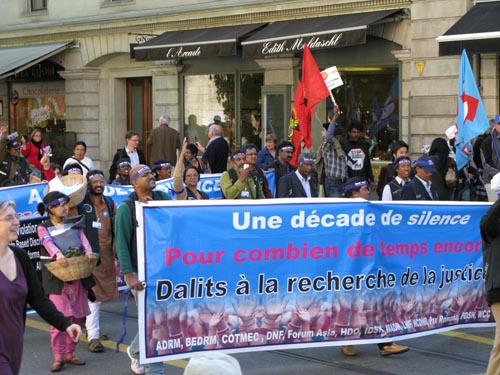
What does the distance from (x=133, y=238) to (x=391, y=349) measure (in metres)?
2.61

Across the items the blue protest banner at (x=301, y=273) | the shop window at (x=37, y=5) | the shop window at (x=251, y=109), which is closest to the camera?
the blue protest banner at (x=301, y=273)

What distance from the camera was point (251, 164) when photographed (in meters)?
11.5

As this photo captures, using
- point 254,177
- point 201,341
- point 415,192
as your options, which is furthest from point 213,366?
point 254,177

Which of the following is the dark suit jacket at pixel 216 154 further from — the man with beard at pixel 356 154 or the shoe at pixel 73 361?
the shoe at pixel 73 361

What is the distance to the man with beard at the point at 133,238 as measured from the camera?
24.6 feet

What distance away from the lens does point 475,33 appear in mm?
15188

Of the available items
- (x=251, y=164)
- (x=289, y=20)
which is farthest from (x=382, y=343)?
(x=289, y=20)

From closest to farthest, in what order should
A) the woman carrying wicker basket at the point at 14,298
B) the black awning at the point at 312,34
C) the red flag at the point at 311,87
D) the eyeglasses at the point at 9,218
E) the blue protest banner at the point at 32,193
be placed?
the woman carrying wicker basket at the point at 14,298 → the eyeglasses at the point at 9,218 → the blue protest banner at the point at 32,193 → the red flag at the point at 311,87 → the black awning at the point at 312,34

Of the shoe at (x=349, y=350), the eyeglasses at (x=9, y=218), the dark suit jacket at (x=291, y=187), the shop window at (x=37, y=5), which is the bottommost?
the shoe at (x=349, y=350)

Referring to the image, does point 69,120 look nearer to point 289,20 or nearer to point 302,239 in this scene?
point 289,20

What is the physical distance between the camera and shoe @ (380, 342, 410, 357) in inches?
341

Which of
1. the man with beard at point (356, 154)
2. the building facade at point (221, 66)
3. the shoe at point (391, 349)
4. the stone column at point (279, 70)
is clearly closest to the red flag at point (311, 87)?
the man with beard at point (356, 154)

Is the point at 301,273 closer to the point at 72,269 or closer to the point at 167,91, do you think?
the point at 72,269

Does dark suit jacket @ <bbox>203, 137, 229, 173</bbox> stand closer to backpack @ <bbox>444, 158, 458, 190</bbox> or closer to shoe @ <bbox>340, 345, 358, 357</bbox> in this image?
backpack @ <bbox>444, 158, 458, 190</bbox>
